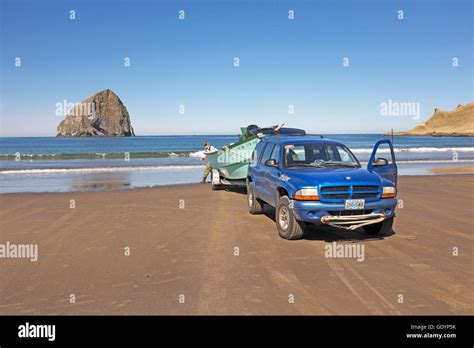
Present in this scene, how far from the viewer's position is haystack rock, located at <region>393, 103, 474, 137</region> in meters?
136

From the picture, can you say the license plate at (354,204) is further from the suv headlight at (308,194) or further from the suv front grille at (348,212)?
the suv headlight at (308,194)

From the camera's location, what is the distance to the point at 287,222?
733 cm

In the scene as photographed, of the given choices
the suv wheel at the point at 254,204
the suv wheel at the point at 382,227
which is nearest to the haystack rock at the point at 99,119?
the suv wheel at the point at 254,204

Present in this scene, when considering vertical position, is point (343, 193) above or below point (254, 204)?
above

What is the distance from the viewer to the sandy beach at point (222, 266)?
179 inches

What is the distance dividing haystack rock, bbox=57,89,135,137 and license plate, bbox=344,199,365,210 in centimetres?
13088

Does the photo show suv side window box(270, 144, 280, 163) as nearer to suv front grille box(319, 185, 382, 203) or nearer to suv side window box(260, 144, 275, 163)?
suv side window box(260, 144, 275, 163)

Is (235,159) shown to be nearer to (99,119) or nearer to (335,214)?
(335,214)

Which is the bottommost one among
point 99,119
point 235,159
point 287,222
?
point 287,222

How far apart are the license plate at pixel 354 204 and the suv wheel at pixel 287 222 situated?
0.91 meters

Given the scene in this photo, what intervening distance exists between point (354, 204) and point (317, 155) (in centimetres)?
192

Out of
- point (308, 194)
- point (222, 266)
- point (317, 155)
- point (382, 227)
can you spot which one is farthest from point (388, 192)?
point (222, 266)

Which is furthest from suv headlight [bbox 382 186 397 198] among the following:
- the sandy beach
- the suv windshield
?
the suv windshield
